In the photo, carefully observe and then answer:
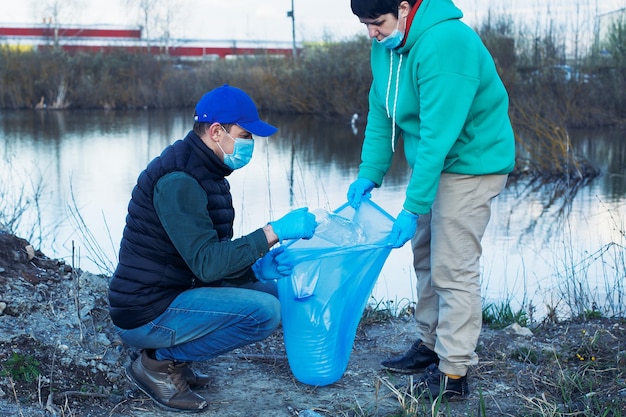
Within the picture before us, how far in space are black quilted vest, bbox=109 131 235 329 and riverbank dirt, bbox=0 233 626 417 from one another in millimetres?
361

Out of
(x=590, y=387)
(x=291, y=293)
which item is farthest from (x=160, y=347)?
(x=590, y=387)

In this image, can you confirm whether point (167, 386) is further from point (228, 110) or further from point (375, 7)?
point (375, 7)

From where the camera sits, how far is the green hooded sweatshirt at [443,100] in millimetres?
2682

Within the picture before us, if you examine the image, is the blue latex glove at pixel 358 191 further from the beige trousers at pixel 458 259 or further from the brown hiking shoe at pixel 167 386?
the brown hiking shoe at pixel 167 386

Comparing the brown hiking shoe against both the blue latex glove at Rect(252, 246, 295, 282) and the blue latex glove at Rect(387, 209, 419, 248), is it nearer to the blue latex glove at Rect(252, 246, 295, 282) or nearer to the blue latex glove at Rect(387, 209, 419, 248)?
the blue latex glove at Rect(252, 246, 295, 282)

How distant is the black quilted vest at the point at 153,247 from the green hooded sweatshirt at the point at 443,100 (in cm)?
71

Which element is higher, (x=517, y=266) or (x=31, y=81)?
(x=31, y=81)

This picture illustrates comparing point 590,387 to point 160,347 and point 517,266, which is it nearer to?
point 160,347

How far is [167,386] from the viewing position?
2861 mm

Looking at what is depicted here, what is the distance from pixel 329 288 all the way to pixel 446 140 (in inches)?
27.8

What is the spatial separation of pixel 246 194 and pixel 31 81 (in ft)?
51.2

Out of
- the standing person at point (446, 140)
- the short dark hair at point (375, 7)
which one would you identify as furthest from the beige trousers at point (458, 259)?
the short dark hair at point (375, 7)

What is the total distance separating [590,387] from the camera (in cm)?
304

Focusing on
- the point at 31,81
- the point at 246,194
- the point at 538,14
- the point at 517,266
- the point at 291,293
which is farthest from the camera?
the point at 31,81
